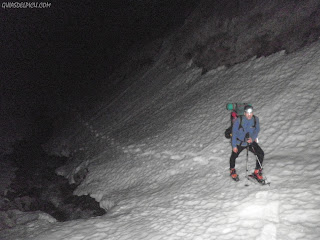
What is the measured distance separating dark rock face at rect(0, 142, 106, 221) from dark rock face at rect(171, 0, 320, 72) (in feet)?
34.7

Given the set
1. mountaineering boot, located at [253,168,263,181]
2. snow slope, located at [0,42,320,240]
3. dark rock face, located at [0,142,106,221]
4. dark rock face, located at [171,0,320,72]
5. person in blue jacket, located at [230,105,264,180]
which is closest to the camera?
snow slope, located at [0,42,320,240]

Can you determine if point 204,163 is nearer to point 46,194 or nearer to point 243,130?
point 243,130

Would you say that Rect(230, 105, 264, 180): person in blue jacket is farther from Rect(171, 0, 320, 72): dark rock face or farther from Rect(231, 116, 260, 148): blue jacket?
Rect(171, 0, 320, 72): dark rock face

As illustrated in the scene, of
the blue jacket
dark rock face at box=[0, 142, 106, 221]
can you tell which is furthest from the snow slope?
the blue jacket

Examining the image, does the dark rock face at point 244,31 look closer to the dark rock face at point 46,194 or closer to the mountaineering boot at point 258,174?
the mountaineering boot at point 258,174

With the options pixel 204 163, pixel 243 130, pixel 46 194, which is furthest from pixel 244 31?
pixel 46 194

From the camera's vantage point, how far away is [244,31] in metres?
14.0

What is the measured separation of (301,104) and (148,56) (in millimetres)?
16379

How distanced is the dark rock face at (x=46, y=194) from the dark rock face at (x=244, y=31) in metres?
10.6

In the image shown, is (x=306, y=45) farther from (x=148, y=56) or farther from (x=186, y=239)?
(x=148, y=56)

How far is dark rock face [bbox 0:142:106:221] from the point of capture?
10663 mm

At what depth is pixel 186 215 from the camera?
6008mm

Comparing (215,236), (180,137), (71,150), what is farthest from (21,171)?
(215,236)

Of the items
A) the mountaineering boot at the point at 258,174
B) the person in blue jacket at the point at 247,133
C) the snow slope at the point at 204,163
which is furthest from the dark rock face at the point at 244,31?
the mountaineering boot at the point at 258,174
